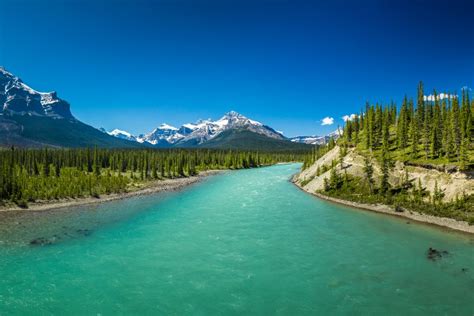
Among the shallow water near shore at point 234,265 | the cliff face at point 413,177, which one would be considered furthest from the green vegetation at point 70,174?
the cliff face at point 413,177

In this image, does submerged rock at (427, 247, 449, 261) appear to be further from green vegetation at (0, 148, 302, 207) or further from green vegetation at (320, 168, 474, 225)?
green vegetation at (0, 148, 302, 207)

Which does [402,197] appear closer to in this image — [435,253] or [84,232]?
[435,253]

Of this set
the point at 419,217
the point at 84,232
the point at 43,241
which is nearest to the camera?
the point at 43,241

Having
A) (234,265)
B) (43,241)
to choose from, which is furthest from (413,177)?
(43,241)

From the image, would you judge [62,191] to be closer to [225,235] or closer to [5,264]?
[5,264]

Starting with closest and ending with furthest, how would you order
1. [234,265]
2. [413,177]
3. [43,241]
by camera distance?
[234,265], [43,241], [413,177]

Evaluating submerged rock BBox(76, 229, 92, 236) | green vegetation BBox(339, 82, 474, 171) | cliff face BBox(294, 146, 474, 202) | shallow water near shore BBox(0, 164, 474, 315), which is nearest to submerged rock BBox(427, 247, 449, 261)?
shallow water near shore BBox(0, 164, 474, 315)

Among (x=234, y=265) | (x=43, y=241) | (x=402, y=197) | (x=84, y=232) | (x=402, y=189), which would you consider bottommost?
(x=43, y=241)

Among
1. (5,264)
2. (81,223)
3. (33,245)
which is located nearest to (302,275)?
(5,264)

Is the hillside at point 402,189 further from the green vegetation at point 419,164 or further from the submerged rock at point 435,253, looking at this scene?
the submerged rock at point 435,253
